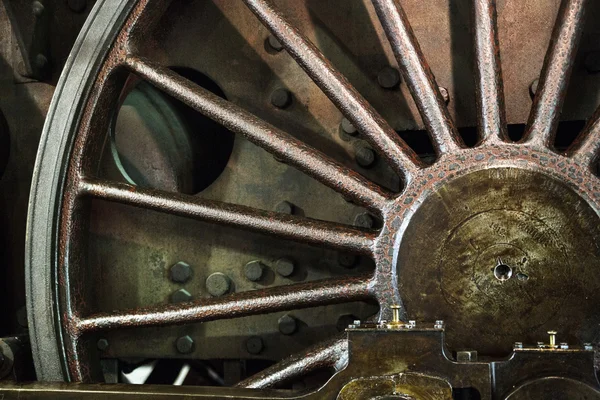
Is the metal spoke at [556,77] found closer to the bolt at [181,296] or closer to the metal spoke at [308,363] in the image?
the metal spoke at [308,363]

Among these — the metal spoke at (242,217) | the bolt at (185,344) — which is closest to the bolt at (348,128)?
the metal spoke at (242,217)

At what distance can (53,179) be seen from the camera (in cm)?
219

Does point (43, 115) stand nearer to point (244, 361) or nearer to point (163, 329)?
point (163, 329)

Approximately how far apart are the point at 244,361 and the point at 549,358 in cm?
119

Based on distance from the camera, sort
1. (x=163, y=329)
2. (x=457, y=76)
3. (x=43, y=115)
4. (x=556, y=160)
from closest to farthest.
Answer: (x=556, y=160), (x=457, y=76), (x=163, y=329), (x=43, y=115)

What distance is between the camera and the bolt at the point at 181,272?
251 centimetres

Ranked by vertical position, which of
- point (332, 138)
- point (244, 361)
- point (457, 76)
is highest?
point (457, 76)

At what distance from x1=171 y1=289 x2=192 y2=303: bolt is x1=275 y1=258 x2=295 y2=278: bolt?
31cm

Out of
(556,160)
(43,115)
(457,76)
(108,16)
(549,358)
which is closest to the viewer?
(549,358)

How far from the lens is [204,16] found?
2576 mm

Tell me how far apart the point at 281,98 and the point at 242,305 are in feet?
2.43

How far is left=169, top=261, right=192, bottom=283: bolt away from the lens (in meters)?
2.51

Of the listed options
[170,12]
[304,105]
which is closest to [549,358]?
[304,105]

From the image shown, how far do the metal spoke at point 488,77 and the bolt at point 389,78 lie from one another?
0.41 metres
